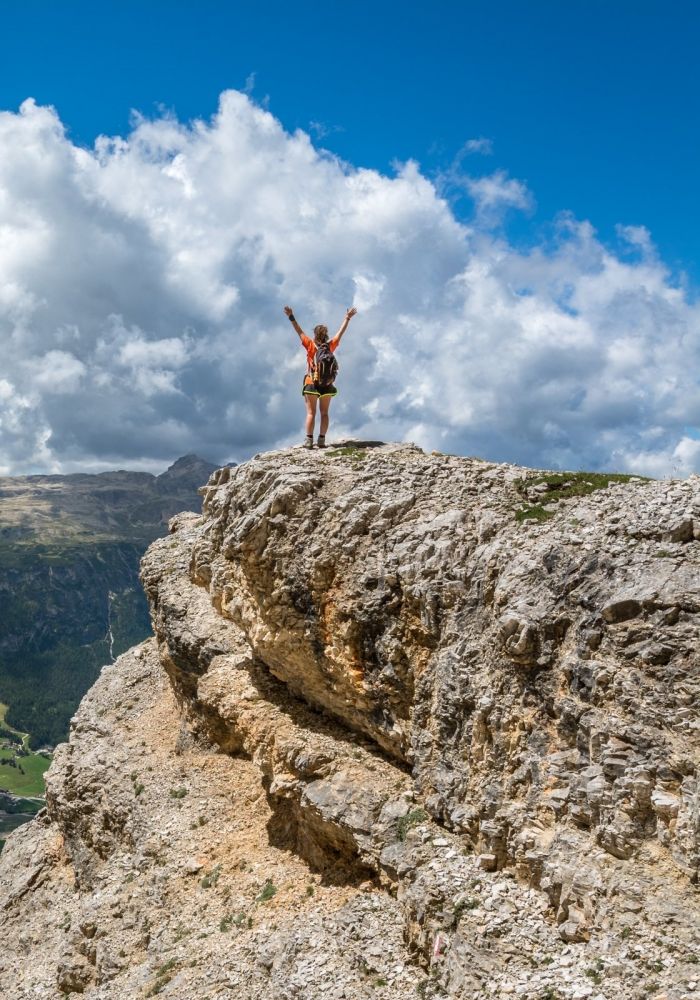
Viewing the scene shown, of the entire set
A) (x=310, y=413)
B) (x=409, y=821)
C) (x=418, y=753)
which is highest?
(x=310, y=413)

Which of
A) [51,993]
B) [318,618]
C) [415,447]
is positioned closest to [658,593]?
[318,618]

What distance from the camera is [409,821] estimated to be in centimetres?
2161

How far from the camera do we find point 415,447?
32469mm

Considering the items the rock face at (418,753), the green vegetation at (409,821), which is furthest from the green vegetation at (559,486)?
the green vegetation at (409,821)

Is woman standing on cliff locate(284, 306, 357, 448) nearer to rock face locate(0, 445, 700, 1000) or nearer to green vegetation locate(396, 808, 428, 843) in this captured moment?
rock face locate(0, 445, 700, 1000)

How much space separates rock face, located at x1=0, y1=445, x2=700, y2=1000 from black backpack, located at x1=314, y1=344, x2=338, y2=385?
3.46m

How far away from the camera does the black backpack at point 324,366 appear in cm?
3070

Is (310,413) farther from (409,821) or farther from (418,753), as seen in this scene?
(409,821)

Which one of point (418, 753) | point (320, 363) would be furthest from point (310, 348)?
point (418, 753)

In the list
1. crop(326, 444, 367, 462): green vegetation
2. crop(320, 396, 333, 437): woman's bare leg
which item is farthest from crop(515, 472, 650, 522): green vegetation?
crop(320, 396, 333, 437): woman's bare leg

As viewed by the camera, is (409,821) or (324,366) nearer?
(409,821)

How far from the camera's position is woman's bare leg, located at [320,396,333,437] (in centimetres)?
3206

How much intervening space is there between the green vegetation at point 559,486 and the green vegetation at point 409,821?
394 inches

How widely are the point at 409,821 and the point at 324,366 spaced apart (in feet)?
62.8
